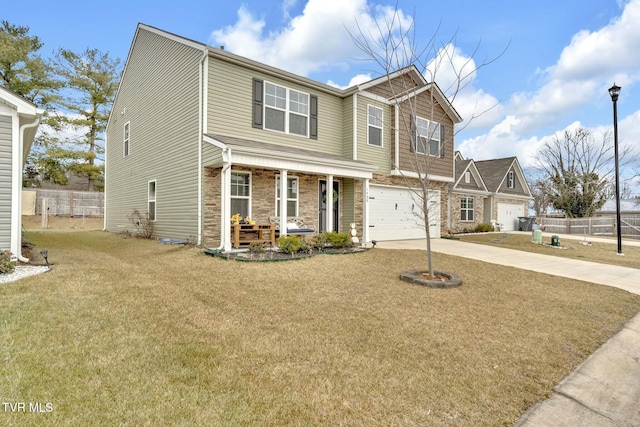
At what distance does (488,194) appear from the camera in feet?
71.9

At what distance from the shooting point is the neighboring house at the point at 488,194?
19984mm

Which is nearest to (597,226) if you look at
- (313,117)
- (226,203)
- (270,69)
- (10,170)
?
(313,117)

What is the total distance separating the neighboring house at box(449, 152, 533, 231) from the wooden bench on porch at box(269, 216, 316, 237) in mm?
11227

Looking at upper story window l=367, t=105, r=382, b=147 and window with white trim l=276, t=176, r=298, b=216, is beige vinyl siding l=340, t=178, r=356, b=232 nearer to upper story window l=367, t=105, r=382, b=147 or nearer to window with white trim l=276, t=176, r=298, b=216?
→ upper story window l=367, t=105, r=382, b=147

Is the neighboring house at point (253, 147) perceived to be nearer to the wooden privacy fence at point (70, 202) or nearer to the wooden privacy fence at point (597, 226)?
the wooden privacy fence at point (70, 202)

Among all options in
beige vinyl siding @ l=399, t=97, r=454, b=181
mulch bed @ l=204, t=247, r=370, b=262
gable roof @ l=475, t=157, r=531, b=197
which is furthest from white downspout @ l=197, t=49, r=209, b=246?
gable roof @ l=475, t=157, r=531, b=197

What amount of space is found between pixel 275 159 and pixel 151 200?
6.39 metres

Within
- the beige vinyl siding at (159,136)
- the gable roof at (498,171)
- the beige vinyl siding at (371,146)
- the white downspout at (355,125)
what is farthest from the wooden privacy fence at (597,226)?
the beige vinyl siding at (159,136)

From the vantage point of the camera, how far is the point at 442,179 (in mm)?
15078

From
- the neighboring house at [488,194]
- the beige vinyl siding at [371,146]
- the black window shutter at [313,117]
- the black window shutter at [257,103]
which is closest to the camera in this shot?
the black window shutter at [257,103]

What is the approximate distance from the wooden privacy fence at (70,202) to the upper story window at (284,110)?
1808 centimetres

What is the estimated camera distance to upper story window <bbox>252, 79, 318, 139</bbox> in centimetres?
1041

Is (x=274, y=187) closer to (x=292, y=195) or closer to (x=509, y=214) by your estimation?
(x=292, y=195)

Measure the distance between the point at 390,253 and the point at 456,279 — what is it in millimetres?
3312
